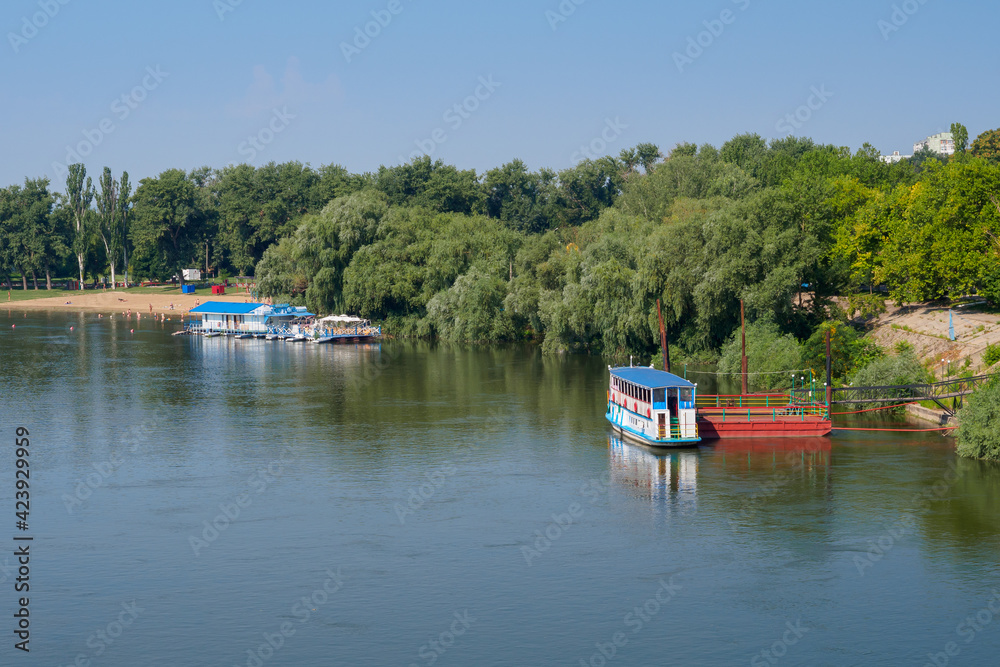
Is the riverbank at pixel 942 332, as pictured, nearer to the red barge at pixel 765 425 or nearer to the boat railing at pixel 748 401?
the boat railing at pixel 748 401

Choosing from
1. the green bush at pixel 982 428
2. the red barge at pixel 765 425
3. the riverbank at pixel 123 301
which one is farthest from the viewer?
the riverbank at pixel 123 301

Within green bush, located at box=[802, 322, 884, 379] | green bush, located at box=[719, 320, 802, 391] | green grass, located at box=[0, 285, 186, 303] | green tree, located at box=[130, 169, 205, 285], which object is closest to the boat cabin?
green bush, located at box=[719, 320, 802, 391]

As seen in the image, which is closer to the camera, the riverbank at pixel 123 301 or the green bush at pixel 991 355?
the green bush at pixel 991 355

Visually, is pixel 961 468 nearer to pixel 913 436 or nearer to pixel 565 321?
pixel 913 436

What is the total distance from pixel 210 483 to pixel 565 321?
48361 mm

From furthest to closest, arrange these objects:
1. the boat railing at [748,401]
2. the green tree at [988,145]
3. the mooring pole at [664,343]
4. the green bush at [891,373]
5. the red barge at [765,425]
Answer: the green tree at [988,145] < the mooring pole at [664,343] < the boat railing at [748,401] < the green bush at [891,373] < the red barge at [765,425]

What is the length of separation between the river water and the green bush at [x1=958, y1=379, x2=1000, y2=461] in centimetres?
133

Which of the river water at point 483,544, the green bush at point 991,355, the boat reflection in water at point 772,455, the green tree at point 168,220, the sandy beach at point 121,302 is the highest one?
the green tree at point 168,220

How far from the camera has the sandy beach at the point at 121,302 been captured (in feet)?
521

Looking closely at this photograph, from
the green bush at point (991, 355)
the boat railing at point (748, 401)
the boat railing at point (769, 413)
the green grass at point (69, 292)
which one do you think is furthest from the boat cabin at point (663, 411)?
the green grass at point (69, 292)

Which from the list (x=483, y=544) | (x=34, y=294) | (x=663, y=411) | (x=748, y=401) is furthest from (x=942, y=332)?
(x=34, y=294)

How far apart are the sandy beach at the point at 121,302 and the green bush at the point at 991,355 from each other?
390 feet

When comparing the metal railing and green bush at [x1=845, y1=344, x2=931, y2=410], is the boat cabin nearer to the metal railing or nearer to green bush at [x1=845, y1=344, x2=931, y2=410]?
the metal railing

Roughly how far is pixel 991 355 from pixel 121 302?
145m
